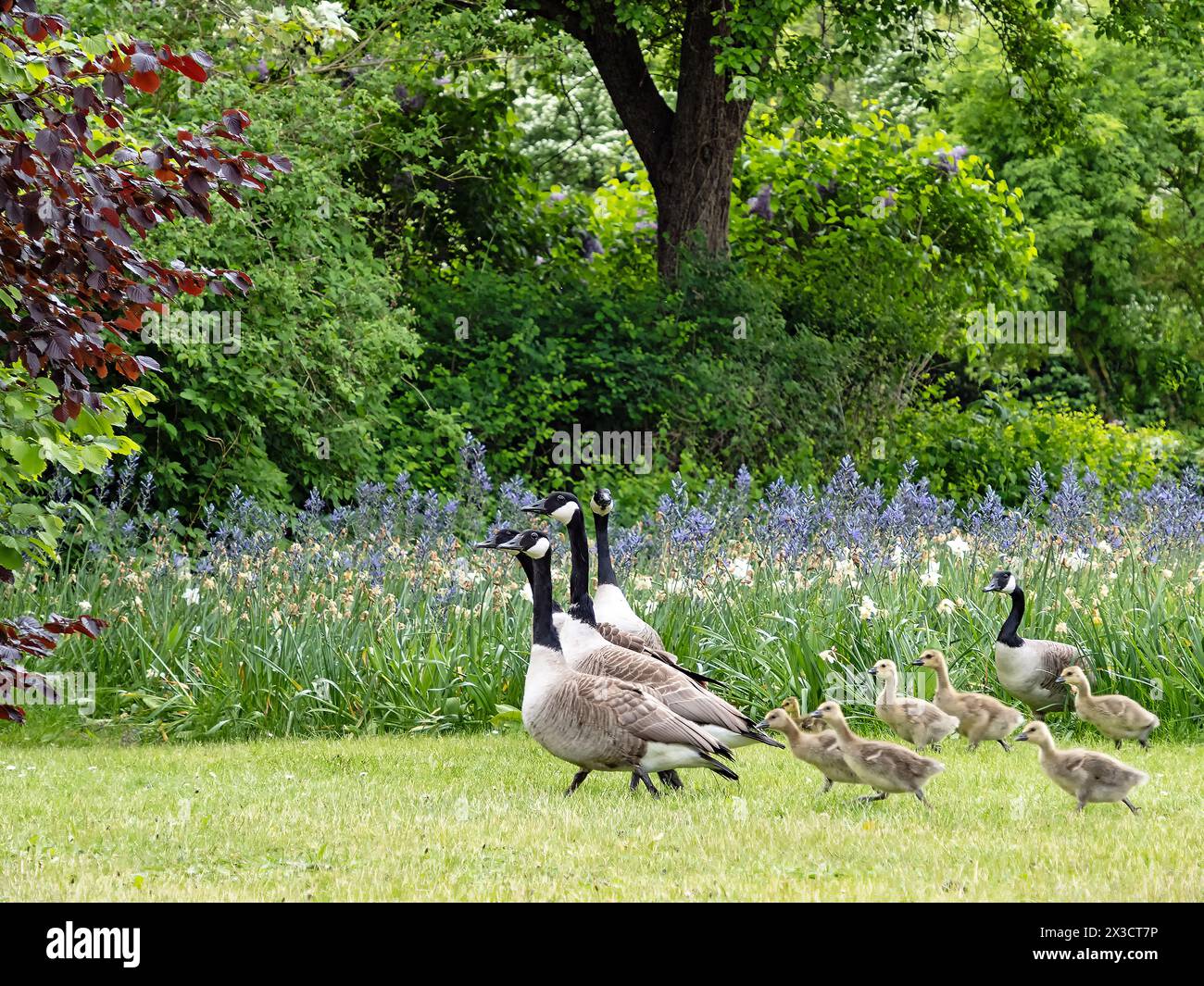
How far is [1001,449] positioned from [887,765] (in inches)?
472

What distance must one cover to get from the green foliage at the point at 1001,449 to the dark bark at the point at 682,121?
337cm

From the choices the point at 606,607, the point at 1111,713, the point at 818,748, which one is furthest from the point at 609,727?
the point at 1111,713

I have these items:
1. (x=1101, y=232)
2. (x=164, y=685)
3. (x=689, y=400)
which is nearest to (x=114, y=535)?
(x=164, y=685)

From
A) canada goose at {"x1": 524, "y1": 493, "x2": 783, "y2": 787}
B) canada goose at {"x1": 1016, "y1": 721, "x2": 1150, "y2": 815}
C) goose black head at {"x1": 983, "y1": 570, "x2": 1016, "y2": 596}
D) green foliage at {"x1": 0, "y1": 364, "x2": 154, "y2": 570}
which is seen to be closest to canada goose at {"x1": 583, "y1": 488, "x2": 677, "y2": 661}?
canada goose at {"x1": 524, "y1": 493, "x2": 783, "y2": 787}

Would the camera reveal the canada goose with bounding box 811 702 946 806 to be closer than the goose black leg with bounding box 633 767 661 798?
Yes

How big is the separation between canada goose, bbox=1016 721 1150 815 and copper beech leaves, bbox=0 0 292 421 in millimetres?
3707

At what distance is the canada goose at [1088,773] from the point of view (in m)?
5.60

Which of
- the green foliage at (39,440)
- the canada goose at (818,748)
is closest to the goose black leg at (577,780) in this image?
the canada goose at (818,748)

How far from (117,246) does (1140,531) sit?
7.50 m

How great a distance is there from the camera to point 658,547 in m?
10.2

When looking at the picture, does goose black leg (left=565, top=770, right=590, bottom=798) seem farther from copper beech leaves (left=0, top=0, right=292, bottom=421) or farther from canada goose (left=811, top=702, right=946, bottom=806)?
copper beech leaves (left=0, top=0, right=292, bottom=421)

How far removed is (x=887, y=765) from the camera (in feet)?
18.9

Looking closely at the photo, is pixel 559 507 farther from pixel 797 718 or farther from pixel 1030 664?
pixel 1030 664

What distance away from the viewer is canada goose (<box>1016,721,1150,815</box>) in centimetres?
560
